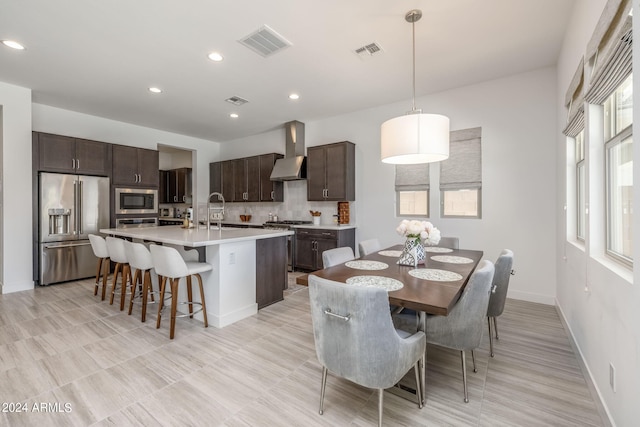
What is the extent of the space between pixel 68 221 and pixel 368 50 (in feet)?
16.5

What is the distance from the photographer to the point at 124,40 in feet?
9.16

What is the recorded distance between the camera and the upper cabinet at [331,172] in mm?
4848

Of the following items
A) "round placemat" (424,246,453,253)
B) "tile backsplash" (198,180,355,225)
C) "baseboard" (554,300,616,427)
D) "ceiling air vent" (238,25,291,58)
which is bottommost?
"baseboard" (554,300,616,427)

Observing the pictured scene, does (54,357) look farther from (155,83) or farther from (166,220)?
(166,220)

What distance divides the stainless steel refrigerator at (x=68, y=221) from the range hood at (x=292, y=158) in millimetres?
3009

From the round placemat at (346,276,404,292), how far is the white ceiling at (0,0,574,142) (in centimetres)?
222

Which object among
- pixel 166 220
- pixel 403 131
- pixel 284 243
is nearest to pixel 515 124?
pixel 403 131

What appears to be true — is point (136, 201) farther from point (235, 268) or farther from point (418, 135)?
point (418, 135)

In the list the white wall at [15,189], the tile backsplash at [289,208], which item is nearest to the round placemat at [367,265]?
the tile backsplash at [289,208]

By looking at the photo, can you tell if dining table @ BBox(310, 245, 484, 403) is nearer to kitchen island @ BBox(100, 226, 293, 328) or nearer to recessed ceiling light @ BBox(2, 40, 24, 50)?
kitchen island @ BBox(100, 226, 293, 328)

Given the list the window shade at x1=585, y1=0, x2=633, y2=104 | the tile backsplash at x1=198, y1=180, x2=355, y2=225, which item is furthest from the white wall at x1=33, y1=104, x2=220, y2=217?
the window shade at x1=585, y1=0, x2=633, y2=104

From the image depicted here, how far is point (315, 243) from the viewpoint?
4.98 metres

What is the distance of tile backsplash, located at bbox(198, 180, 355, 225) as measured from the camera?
5.46 metres

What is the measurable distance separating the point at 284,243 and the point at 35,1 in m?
3.14
